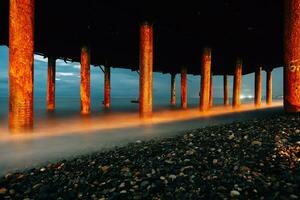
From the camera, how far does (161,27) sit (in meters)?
15.6

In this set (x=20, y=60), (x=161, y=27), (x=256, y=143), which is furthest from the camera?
(x=161, y=27)

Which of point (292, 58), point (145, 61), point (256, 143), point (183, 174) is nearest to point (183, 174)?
point (183, 174)

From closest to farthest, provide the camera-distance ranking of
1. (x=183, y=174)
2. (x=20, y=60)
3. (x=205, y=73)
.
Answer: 1. (x=183, y=174)
2. (x=20, y=60)
3. (x=205, y=73)

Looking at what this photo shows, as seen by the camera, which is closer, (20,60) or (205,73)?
(20,60)

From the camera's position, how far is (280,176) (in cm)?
388

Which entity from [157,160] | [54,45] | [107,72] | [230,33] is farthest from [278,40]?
[157,160]

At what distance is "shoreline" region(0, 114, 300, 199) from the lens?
3.60m

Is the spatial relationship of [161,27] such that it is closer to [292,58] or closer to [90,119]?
[90,119]

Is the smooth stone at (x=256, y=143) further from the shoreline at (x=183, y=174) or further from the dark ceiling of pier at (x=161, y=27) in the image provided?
the dark ceiling of pier at (x=161, y=27)

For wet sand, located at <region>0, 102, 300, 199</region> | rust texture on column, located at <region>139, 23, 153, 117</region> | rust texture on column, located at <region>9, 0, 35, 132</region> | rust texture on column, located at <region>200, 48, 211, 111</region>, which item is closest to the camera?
wet sand, located at <region>0, 102, 300, 199</region>

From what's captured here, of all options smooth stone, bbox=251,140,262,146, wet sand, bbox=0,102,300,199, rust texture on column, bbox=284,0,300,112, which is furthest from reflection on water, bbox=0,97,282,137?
smooth stone, bbox=251,140,262,146

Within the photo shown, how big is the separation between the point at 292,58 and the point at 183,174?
6376mm

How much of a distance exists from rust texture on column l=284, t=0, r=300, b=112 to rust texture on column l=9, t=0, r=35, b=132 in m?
8.00

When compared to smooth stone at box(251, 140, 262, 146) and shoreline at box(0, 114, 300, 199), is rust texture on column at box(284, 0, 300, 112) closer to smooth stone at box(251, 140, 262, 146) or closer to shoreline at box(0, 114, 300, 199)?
shoreline at box(0, 114, 300, 199)
